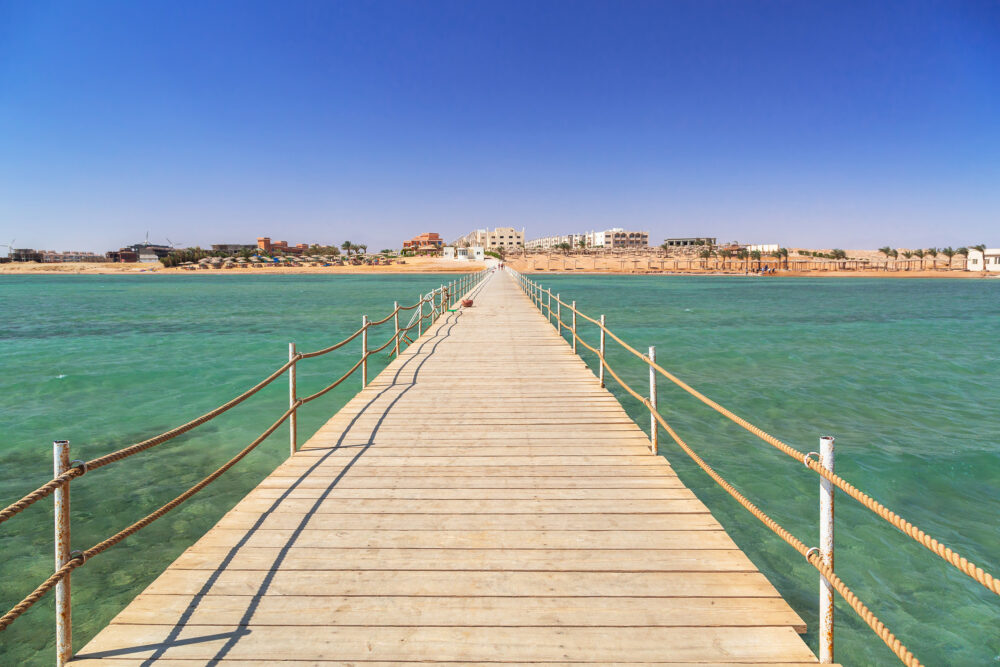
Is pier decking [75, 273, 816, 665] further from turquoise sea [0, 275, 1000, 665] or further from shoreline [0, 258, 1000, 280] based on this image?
shoreline [0, 258, 1000, 280]

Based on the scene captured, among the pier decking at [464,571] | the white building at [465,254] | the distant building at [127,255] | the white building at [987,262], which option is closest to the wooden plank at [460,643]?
the pier decking at [464,571]

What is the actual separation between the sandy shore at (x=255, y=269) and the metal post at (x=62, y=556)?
105 meters

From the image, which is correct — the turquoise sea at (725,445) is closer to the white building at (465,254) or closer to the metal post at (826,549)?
the metal post at (826,549)

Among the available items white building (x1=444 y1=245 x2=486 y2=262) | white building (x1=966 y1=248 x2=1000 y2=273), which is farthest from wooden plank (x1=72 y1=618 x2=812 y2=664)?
white building (x1=966 y1=248 x2=1000 y2=273)

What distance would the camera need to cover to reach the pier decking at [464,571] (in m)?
2.65

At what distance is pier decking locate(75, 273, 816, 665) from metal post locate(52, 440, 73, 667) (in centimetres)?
11

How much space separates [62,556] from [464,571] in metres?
2.04

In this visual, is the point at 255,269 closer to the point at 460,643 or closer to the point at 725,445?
the point at 725,445

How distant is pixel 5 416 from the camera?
37.6 ft

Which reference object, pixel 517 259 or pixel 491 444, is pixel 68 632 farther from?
pixel 517 259

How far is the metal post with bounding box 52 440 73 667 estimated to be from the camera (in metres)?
2.52

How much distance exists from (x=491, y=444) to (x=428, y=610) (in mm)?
2863

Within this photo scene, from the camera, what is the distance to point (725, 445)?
9.27 m

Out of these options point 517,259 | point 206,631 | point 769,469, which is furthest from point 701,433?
point 517,259
